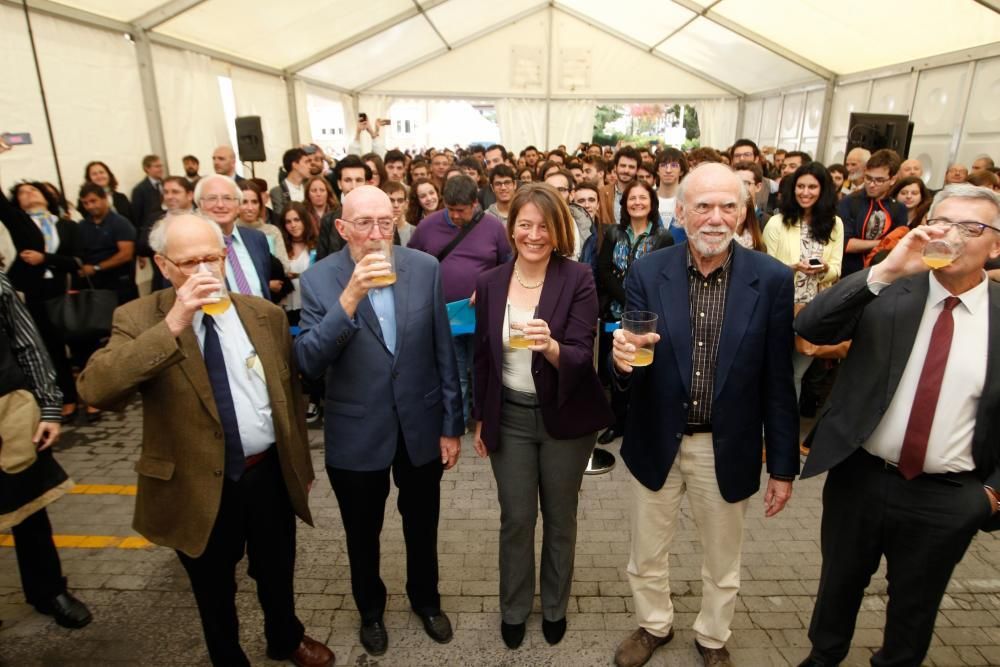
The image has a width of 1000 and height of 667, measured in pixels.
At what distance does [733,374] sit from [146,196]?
7.79 metres

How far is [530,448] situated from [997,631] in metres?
2.53

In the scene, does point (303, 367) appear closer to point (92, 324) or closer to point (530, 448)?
point (530, 448)

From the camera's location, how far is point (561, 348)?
7.52ft

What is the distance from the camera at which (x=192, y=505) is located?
212 centimetres

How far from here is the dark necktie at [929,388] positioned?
6.40 feet

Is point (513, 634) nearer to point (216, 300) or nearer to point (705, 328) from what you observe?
point (705, 328)

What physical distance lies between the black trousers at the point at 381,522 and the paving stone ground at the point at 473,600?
22 centimetres

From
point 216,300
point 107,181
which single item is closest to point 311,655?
point 216,300

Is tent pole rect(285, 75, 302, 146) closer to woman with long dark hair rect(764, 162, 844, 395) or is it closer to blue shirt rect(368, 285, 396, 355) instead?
woman with long dark hair rect(764, 162, 844, 395)

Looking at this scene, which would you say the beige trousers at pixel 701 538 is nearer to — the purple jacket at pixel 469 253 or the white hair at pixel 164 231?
the white hair at pixel 164 231

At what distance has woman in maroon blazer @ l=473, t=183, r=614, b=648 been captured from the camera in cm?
238

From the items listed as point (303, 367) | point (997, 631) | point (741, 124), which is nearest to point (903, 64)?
point (741, 124)

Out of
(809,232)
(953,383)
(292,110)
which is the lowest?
(953,383)

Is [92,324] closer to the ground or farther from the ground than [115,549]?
farther from the ground
